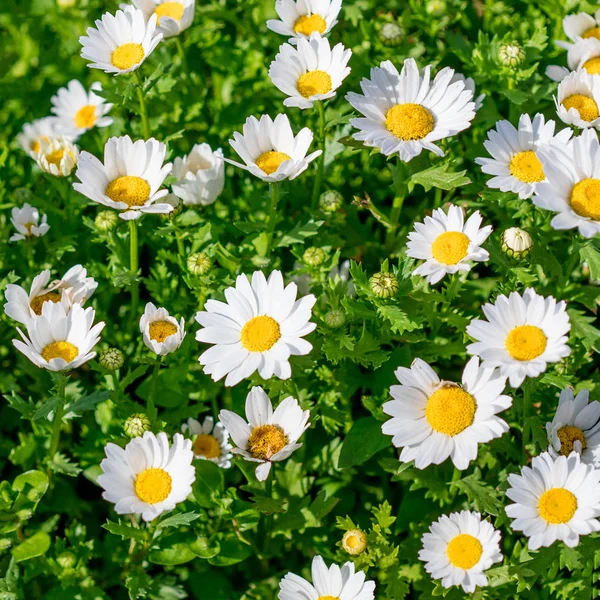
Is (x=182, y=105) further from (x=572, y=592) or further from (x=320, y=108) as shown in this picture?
(x=572, y=592)

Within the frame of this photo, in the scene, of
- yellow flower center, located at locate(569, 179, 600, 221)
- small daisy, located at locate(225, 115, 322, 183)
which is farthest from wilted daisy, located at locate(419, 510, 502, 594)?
small daisy, located at locate(225, 115, 322, 183)

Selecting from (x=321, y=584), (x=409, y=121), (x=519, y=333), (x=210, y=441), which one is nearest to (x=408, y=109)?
(x=409, y=121)

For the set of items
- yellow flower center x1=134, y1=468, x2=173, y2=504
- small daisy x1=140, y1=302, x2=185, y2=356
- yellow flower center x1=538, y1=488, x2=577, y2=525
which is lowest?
yellow flower center x1=134, y1=468, x2=173, y2=504

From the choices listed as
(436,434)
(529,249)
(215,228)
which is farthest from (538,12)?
(436,434)

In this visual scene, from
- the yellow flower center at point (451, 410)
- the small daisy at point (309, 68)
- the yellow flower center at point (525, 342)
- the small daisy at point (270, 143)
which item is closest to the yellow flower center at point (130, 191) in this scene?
the small daisy at point (270, 143)

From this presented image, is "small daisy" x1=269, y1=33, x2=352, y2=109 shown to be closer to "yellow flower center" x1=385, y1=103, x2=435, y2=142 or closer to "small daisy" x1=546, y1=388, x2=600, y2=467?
"yellow flower center" x1=385, y1=103, x2=435, y2=142

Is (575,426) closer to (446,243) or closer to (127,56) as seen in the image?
(446,243)
